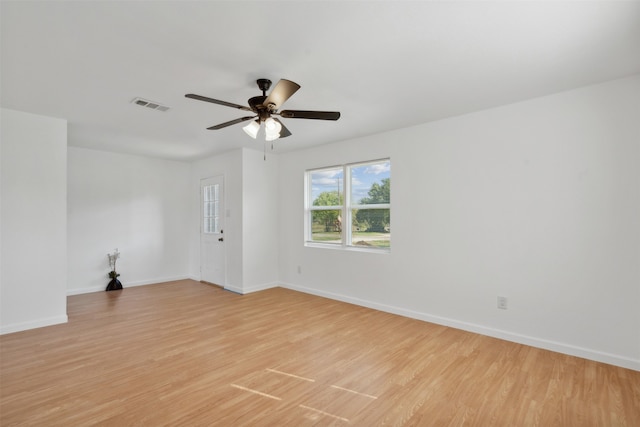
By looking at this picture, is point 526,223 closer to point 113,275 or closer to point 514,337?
point 514,337

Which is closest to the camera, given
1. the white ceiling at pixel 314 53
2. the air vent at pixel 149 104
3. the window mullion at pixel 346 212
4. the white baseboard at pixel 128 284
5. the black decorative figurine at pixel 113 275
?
the white ceiling at pixel 314 53

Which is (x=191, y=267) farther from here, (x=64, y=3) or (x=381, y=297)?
(x=64, y=3)

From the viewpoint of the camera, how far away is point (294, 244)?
553 cm

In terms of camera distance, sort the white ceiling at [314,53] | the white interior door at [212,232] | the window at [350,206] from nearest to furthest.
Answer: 1. the white ceiling at [314,53]
2. the window at [350,206]
3. the white interior door at [212,232]

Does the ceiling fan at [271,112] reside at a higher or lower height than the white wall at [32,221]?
higher

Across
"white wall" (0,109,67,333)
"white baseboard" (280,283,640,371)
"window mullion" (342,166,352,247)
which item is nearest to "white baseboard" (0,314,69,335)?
"white wall" (0,109,67,333)

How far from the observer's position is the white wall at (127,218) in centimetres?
524

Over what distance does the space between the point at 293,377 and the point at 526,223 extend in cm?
273

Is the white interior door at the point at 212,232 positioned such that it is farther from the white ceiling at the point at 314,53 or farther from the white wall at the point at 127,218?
the white ceiling at the point at 314,53

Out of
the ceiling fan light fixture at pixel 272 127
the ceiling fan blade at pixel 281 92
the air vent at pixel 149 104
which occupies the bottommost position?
the ceiling fan light fixture at pixel 272 127

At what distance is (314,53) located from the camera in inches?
88.7

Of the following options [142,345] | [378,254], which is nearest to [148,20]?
[142,345]

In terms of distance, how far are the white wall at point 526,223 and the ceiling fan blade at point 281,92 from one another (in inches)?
88.8

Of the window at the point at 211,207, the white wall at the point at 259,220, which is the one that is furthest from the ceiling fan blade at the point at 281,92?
the window at the point at 211,207
